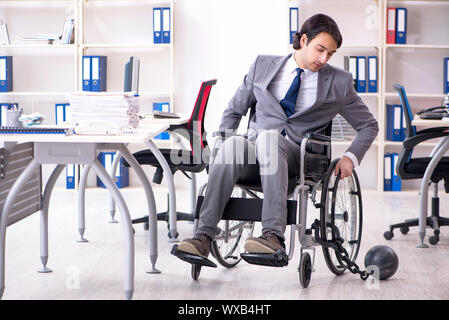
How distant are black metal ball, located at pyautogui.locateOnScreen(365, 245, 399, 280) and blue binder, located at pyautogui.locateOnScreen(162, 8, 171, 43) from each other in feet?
9.51

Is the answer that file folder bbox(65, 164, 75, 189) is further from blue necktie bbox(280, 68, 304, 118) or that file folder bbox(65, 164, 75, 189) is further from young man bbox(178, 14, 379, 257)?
blue necktie bbox(280, 68, 304, 118)

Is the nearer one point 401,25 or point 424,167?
point 424,167

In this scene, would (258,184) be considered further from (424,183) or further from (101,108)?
(424,183)

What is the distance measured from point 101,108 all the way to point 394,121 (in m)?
3.26

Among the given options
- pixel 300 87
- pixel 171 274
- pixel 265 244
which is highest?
pixel 300 87

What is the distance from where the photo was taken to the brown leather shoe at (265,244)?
8.36 feet

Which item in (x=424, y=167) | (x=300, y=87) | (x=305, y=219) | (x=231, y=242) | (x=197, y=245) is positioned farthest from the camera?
(x=424, y=167)

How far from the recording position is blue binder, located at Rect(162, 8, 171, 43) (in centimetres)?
536

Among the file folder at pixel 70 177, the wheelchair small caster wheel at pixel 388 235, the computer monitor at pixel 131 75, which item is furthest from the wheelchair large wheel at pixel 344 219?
the file folder at pixel 70 177

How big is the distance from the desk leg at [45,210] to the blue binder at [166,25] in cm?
260

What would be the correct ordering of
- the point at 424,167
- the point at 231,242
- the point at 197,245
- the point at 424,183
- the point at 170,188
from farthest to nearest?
the point at 424,167
the point at 424,183
the point at 170,188
the point at 231,242
the point at 197,245

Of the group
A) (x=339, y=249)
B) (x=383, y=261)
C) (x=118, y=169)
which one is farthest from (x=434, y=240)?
(x=118, y=169)

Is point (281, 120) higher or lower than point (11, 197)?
higher

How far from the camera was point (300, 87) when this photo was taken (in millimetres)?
3010
